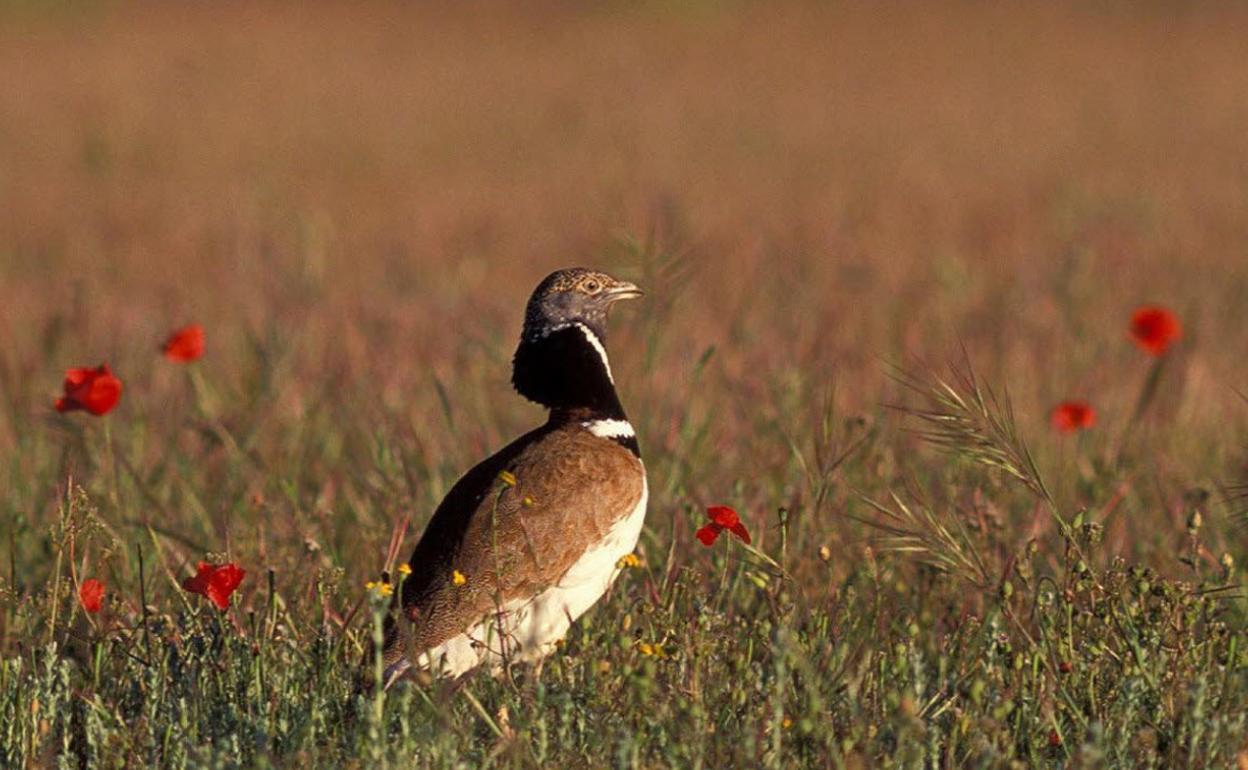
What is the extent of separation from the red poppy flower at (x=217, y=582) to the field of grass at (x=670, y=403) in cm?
16

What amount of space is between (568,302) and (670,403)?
2.11m

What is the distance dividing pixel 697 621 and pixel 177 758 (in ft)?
3.98

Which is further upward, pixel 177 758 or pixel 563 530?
pixel 563 530

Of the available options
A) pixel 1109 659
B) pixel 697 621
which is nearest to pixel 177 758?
pixel 697 621

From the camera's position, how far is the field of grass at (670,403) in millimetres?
3822

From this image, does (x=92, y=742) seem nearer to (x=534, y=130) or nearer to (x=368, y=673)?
(x=368, y=673)

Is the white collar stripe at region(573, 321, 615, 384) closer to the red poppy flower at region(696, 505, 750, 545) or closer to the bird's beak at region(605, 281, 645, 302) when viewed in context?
the bird's beak at region(605, 281, 645, 302)

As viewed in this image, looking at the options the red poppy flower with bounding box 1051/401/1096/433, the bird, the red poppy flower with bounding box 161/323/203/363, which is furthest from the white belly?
the red poppy flower with bounding box 1051/401/1096/433

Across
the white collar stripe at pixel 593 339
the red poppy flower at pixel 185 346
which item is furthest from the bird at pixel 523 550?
the red poppy flower at pixel 185 346

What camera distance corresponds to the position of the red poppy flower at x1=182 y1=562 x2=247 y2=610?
3.88m

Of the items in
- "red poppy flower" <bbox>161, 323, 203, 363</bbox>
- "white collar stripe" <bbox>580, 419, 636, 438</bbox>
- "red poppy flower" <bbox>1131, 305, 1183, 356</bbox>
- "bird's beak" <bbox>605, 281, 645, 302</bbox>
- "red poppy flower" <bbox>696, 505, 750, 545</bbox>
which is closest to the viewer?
"red poppy flower" <bbox>696, 505, 750, 545</bbox>

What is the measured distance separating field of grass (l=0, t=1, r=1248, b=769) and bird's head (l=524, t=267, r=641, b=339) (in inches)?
22.8

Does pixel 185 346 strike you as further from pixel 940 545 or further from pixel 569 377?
pixel 940 545

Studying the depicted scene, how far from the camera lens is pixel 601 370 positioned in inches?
181
